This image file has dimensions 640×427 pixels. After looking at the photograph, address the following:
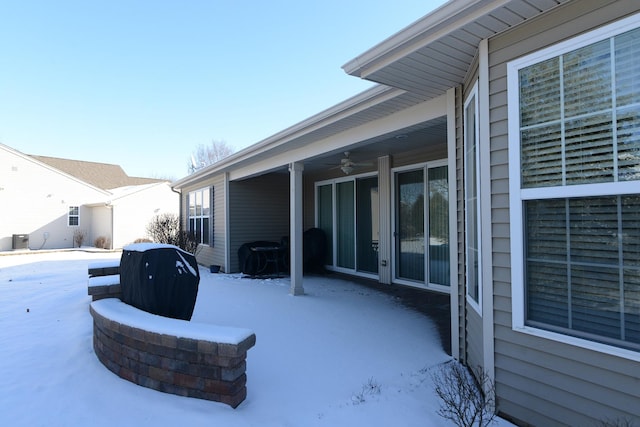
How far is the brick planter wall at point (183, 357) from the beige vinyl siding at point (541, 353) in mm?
1839

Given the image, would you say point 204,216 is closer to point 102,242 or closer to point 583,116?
point 102,242

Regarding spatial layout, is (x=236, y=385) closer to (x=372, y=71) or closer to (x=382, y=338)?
(x=382, y=338)

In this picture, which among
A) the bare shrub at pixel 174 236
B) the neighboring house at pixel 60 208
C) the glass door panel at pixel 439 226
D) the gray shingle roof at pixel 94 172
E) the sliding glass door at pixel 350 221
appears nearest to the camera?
the glass door panel at pixel 439 226

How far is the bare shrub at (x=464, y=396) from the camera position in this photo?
2213 millimetres

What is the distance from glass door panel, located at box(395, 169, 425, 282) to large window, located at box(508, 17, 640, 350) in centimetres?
443

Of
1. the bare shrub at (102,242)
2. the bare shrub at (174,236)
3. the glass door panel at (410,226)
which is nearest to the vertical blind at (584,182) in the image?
the glass door panel at (410,226)

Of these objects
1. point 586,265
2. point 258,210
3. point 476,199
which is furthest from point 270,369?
point 258,210

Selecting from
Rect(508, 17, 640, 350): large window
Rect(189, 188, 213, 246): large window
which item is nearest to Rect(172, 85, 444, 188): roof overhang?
Rect(508, 17, 640, 350): large window

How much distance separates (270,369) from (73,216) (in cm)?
1863

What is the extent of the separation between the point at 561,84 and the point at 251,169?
6900 millimetres

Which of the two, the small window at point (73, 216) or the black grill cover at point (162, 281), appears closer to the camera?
the black grill cover at point (162, 281)

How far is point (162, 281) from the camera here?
11.6 ft

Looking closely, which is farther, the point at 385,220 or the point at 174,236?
the point at 174,236

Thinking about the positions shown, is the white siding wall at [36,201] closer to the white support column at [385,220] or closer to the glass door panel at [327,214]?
the glass door panel at [327,214]
